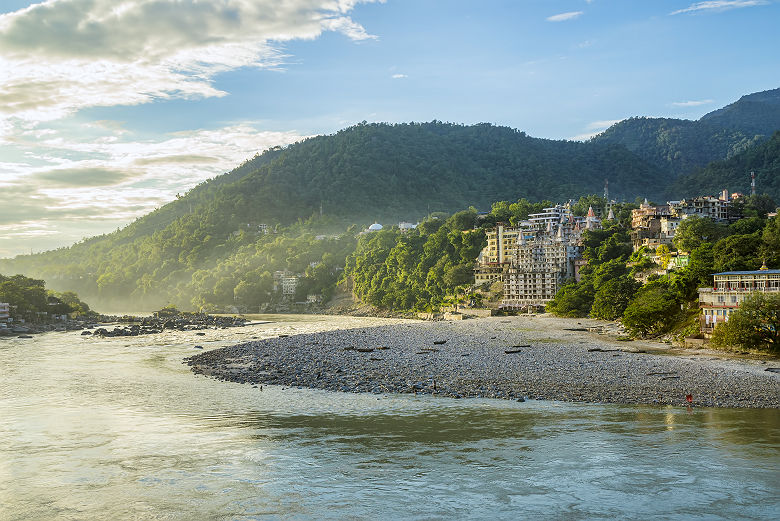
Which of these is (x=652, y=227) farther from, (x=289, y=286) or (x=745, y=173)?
(x=745, y=173)

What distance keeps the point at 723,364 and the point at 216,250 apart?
493 feet

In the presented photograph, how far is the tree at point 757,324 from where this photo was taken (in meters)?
38.5

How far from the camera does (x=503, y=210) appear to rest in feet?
444

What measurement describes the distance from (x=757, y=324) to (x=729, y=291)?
551cm

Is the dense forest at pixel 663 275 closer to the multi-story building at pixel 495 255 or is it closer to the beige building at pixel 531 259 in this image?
the beige building at pixel 531 259

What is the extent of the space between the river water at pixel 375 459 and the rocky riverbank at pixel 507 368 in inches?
89.9

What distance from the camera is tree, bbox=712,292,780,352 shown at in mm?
38500

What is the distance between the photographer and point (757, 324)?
128 feet

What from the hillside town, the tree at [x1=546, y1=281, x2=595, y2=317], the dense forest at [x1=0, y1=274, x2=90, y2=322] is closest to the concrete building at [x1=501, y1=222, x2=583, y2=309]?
the hillside town

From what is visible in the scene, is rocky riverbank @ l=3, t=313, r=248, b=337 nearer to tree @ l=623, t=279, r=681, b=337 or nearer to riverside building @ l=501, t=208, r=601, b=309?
riverside building @ l=501, t=208, r=601, b=309

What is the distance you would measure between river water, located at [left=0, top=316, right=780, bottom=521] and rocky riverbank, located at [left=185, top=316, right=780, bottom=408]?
228cm

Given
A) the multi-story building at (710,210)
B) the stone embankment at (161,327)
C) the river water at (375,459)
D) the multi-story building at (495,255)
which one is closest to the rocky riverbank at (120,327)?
the stone embankment at (161,327)

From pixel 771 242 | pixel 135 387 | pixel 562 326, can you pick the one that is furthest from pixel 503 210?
pixel 135 387

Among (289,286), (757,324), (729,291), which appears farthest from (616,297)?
(289,286)
